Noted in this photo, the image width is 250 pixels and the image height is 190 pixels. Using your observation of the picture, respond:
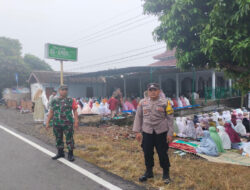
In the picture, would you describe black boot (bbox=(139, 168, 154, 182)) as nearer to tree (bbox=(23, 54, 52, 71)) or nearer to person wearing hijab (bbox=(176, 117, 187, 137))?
person wearing hijab (bbox=(176, 117, 187, 137))

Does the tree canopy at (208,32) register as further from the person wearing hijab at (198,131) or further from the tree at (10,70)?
the tree at (10,70)

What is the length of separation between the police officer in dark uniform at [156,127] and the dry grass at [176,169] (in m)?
0.30

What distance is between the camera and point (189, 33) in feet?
19.5

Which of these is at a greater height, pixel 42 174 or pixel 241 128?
pixel 241 128

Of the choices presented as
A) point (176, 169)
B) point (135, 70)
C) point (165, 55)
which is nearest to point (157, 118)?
point (176, 169)

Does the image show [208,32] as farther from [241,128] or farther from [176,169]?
[241,128]

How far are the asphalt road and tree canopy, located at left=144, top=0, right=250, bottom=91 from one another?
11.4 feet

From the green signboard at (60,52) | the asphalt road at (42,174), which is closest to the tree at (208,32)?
the asphalt road at (42,174)

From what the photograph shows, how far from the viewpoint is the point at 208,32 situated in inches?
196

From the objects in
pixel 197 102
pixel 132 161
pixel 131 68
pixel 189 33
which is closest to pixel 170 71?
pixel 197 102

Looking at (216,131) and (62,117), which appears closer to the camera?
(62,117)

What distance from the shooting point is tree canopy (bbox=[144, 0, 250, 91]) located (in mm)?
4469

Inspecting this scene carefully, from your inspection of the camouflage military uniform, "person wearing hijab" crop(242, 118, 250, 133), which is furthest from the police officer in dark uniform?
"person wearing hijab" crop(242, 118, 250, 133)

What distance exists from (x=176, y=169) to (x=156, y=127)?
1.14 m
